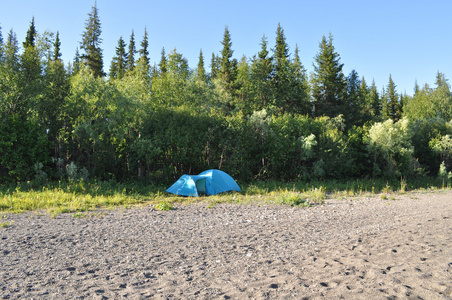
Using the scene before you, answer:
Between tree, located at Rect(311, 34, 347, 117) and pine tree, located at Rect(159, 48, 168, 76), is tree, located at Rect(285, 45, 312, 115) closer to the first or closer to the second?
tree, located at Rect(311, 34, 347, 117)

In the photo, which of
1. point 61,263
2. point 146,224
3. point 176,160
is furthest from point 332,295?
point 176,160

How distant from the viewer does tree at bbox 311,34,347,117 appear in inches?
1317

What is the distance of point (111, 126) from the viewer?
1351cm

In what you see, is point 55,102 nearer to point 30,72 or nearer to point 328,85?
point 30,72

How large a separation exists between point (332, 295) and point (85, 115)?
1396 cm

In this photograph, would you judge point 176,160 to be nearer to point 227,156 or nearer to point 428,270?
point 227,156

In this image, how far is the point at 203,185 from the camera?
12.5m

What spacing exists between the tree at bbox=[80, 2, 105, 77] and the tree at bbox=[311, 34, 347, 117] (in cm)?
2669

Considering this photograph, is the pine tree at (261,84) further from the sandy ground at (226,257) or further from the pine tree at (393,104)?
the pine tree at (393,104)

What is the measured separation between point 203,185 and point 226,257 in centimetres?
816

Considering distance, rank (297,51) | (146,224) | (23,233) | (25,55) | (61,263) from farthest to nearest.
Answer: (297,51) → (25,55) → (146,224) → (23,233) → (61,263)

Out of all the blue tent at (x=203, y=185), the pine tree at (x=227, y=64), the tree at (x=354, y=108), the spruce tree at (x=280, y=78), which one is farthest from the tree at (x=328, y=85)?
the blue tent at (x=203, y=185)

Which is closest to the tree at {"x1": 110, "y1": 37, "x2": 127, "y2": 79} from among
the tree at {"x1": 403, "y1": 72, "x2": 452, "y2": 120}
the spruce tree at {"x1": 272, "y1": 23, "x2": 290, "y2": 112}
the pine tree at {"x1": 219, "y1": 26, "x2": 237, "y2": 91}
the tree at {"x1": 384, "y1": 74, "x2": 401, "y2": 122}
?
the pine tree at {"x1": 219, "y1": 26, "x2": 237, "y2": 91}

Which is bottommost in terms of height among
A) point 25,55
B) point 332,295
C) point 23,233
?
point 332,295
